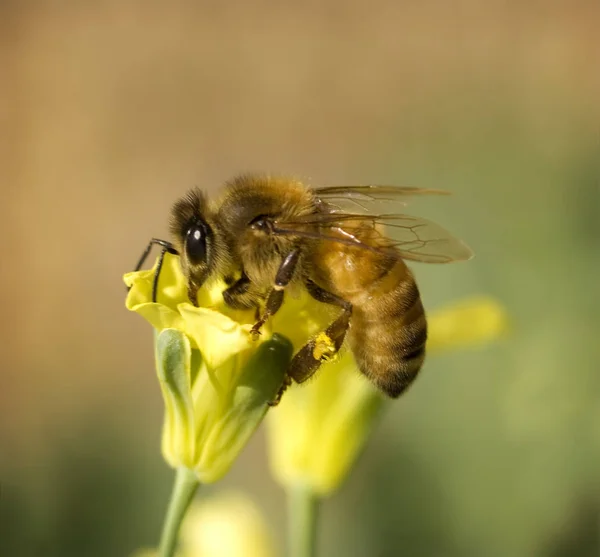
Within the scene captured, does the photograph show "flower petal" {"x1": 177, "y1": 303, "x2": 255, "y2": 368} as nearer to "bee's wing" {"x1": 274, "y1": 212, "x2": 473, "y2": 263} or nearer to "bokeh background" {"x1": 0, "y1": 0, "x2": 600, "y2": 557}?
"bee's wing" {"x1": 274, "y1": 212, "x2": 473, "y2": 263}

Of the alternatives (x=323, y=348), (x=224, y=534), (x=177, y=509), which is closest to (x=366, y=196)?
(x=323, y=348)

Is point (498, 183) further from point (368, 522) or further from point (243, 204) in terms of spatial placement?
point (243, 204)

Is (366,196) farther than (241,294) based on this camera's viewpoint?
Yes


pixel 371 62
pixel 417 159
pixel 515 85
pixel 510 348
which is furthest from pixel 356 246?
pixel 371 62

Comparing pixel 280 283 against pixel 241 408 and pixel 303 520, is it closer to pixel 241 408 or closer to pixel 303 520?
pixel 241 408

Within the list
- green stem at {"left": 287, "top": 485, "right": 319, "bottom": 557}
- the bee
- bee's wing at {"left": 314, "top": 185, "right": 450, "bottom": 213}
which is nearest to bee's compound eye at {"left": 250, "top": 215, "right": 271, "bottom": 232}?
the bee

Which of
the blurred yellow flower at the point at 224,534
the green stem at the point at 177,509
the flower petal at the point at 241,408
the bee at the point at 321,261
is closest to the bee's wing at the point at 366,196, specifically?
the bee at the point at 321,261

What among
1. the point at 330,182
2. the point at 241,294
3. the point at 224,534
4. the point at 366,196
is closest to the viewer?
the point at 241,294

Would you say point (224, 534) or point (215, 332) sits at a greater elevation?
point (215, 332)
